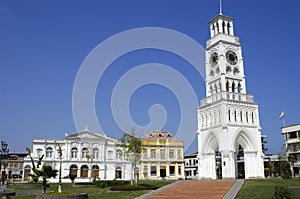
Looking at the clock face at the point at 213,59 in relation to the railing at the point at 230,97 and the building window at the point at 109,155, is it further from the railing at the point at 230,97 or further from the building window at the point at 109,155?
the building window at the point at 109,155

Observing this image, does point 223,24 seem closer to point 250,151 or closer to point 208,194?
point 250,151

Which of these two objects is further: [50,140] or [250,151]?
[50,140]

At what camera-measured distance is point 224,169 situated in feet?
110

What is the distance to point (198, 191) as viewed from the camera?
21.8 m

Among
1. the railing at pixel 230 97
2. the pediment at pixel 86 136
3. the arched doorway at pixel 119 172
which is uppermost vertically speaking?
the railing at pixel 230 97

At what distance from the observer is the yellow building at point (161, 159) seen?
195ft

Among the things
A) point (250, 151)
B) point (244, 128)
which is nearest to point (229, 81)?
point (244, 128)

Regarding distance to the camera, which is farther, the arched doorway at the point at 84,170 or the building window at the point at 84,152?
the building window at the point at 84,152

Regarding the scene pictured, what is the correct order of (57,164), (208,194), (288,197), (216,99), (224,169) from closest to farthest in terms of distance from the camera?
(288,197)
(208,194)
(224,169)
(216,99)
(57,164)

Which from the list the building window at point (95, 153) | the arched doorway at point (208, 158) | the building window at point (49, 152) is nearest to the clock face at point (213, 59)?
the arched doorway at point (208, 158)

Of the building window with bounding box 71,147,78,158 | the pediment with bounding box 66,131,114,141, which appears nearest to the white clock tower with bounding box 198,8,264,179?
the pediment with bounding box 66,131,114,141

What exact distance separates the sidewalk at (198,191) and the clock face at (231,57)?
1835 cm

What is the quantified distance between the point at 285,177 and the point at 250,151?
5.90 m

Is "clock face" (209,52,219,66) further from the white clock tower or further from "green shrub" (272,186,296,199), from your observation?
"green shrub" (272,186,296,199)
